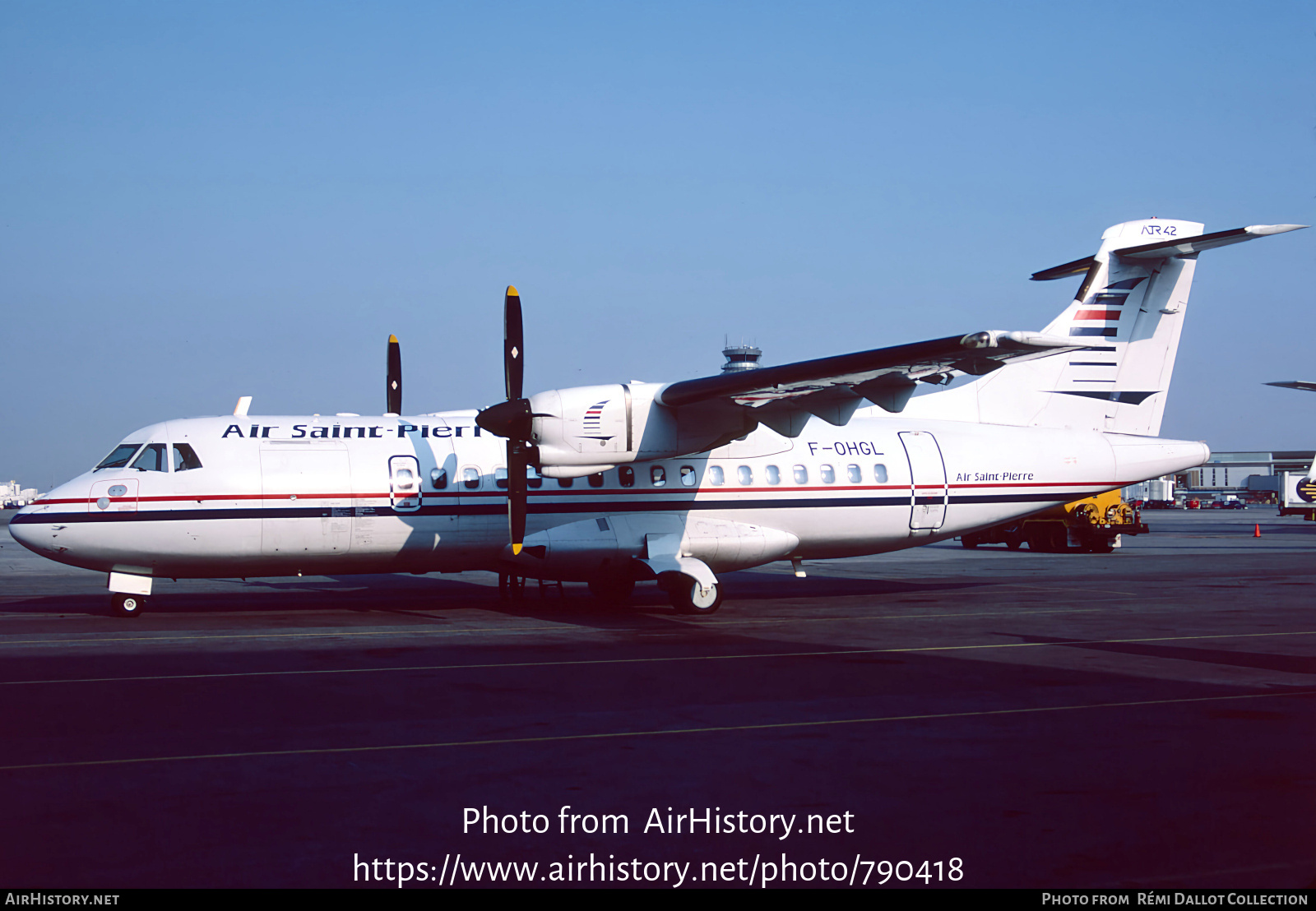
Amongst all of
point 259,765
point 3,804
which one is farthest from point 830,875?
point 3,804

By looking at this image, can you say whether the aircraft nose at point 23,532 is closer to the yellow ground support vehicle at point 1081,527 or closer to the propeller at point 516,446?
the propeller at point 516,446

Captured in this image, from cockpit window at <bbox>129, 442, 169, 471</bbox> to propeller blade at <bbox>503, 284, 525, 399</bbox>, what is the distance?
5560mm

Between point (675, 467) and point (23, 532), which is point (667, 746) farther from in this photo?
point (23, 532)

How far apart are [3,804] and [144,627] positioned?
983cm

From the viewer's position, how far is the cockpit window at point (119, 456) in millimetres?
16250

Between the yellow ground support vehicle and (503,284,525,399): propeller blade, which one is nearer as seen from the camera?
(503,284,525,399): propeller blade

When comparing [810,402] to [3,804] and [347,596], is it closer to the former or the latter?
[347,596]

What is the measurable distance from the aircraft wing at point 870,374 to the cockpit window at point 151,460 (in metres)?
7.96

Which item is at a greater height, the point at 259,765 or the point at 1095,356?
the point at 1095,356

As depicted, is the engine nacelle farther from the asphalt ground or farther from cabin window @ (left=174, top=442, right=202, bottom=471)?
cabin window @ (left=174, top=442, right=202, bottom=471)

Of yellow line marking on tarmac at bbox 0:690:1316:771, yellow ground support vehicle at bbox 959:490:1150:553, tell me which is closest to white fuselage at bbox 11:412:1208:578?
yellow line marking on tarmac at bbox 0:690:1316:771

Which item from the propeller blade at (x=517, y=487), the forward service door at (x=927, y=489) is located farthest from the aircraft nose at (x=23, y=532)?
the forward service door at (x=927, y=489)

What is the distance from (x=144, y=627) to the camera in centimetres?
1512

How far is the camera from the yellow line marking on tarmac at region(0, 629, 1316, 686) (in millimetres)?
10594
